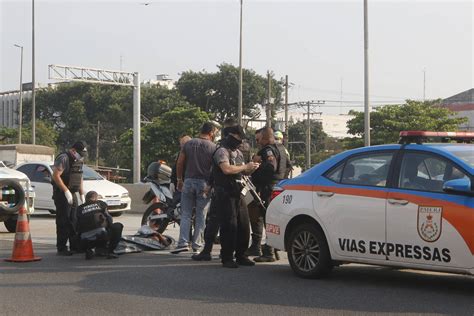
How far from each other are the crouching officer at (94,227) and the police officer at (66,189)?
59cm

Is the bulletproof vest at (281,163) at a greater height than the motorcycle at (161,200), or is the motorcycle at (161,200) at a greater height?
the bulletproof vest at (281,163)

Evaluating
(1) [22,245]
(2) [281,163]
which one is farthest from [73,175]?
(2) [281,163]

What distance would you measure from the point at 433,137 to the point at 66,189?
17.7 ft

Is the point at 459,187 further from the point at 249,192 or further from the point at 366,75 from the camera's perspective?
the point at 366,75

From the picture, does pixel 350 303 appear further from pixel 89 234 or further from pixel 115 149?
pixel 115 149

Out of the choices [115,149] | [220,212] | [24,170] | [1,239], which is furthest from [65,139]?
[220,212]

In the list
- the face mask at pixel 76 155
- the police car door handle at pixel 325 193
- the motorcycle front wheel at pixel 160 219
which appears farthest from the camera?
the motorcycle front wheel at pixel 160 219

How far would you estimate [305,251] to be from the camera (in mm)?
8609

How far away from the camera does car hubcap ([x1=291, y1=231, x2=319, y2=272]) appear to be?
8492mm

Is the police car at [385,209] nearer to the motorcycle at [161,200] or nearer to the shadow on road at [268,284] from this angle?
the shadow on road at [268,284]

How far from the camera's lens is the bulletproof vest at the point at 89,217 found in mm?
10352

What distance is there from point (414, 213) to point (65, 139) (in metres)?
72.6

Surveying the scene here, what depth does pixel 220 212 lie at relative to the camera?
9.65m

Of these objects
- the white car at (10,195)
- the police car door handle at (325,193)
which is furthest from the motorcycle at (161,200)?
the police car door handle at (325,193)
